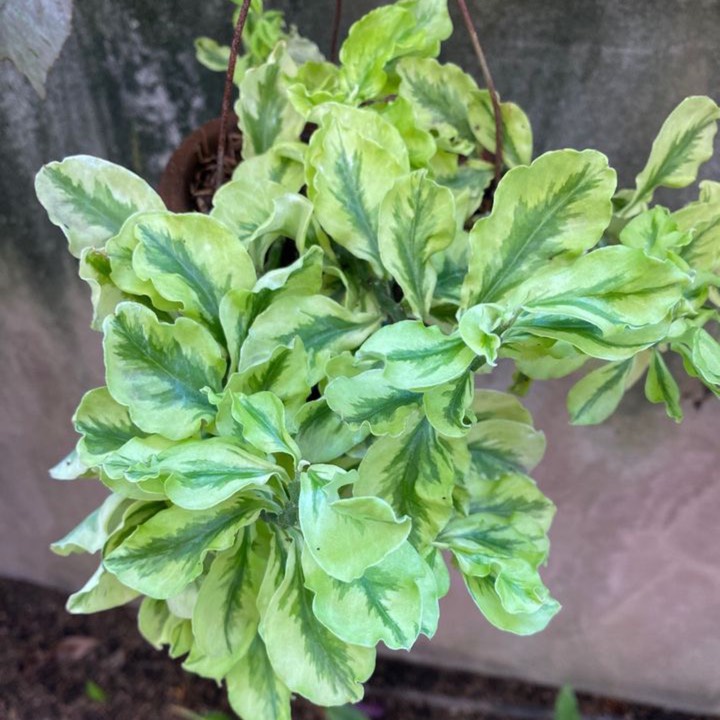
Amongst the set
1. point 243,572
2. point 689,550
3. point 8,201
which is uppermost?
point 8,201

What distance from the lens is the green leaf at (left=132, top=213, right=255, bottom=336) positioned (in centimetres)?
46

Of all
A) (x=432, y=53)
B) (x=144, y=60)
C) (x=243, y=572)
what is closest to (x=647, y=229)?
(x=432, y=53)

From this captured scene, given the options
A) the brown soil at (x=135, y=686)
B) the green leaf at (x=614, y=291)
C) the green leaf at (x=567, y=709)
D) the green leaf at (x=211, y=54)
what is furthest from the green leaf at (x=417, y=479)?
the brown soil at (x=135, y=686)

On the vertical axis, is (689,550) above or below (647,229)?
below

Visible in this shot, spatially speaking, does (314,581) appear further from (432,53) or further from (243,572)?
(432,53)

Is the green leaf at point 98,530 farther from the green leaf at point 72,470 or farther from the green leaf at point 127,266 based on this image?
the green leaf at point 127,266

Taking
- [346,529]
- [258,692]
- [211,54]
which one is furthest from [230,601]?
[211,54]

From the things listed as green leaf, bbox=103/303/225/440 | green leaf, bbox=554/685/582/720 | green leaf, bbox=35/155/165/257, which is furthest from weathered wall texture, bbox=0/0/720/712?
green leaf, bbox=103/303/225/440

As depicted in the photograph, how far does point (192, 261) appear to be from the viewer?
481 mm

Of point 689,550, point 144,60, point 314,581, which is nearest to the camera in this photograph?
point 314,581

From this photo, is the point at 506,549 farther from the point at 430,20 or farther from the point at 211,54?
the point at 211,54

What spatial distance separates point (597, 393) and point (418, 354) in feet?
0.80

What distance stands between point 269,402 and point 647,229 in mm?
272

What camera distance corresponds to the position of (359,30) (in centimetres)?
54
